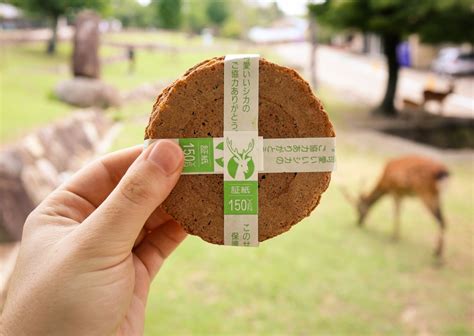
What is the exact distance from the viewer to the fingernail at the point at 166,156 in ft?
2.95

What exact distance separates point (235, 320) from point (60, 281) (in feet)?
5.20

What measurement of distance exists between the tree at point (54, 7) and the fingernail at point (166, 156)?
1090 centimetres

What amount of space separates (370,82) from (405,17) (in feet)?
12.1

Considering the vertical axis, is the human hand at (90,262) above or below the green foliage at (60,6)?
below

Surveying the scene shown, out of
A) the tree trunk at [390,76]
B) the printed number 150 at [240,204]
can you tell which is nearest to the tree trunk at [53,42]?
the tree trunk at [390,76]

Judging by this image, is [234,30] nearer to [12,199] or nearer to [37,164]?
[37,164]

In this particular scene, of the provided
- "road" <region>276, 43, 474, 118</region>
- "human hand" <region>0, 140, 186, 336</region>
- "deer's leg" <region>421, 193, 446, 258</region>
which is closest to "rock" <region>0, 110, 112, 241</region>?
"human hand" <region>0, 140, 186, 336</region>

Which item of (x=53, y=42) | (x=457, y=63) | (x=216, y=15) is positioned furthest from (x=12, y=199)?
(x=457, y=63)

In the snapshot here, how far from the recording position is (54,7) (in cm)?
1142

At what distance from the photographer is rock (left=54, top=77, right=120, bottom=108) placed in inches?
272

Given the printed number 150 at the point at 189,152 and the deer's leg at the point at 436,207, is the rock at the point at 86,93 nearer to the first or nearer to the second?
the deer's leg at the point at 436,207

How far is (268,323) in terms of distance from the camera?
236cm

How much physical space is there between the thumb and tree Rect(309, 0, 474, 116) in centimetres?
592

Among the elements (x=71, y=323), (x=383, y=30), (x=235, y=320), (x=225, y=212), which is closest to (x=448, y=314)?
(x=235, y=320)
